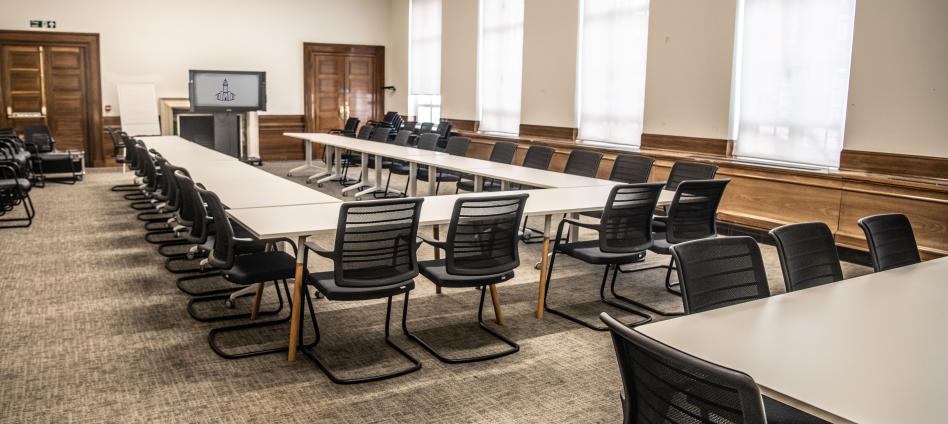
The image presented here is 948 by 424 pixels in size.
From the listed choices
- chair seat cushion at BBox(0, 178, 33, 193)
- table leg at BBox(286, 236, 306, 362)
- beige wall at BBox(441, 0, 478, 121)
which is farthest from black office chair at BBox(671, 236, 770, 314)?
beige wall at BBox(441, 0, 478, 121)

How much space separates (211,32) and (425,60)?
4080 millimetres

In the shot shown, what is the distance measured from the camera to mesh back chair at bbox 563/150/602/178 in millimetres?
6742

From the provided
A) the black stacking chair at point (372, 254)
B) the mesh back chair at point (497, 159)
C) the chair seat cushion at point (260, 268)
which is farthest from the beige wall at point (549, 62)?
the black stacking chair at point (372, 254)

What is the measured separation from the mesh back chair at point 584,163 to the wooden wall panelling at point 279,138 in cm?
928

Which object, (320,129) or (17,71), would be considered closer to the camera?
(17,71)

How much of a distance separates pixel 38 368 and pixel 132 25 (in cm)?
1113

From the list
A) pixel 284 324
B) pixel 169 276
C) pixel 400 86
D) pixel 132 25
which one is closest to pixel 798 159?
pixel 284 324

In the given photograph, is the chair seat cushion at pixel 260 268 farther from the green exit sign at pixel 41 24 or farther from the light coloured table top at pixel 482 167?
the green exit sign at pixel 41 24

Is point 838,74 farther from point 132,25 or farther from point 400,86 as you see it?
point 132,25

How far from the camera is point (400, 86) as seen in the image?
608 inches

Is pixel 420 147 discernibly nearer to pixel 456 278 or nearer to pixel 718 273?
pixel 456 278

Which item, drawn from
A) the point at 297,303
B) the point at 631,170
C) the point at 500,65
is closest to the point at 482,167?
the point at 631,170

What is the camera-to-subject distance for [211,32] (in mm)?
13859

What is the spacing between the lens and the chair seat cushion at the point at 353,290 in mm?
3533
